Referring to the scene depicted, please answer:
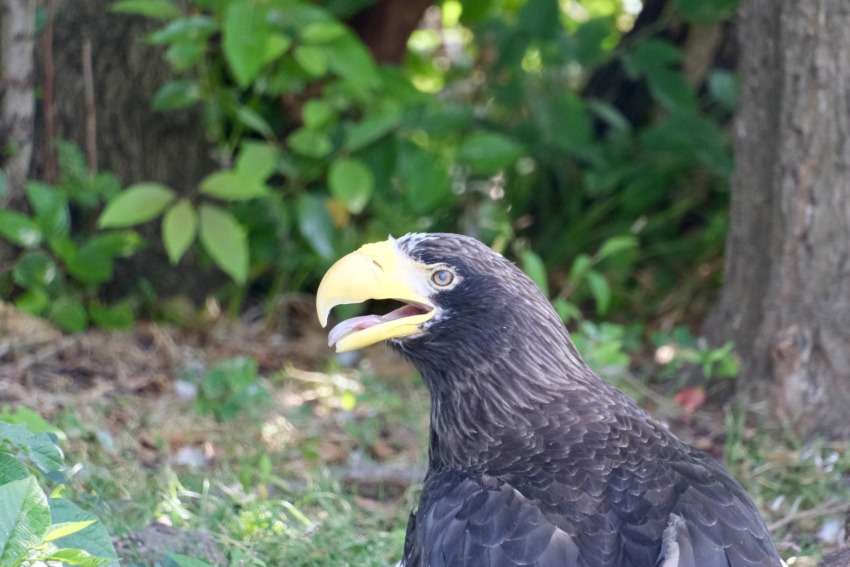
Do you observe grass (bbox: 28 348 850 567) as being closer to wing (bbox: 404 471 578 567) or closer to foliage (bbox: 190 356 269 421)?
foliage (bbox: 190 356 269 421)

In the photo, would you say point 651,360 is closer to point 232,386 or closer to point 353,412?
point 353,412

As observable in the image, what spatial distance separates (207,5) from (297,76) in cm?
53

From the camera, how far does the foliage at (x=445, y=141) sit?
481 cm

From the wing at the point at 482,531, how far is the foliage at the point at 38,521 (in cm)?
69

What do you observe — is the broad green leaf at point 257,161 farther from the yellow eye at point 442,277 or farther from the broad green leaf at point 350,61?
the yellow eye at point 442,277

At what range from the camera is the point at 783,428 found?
13.7ft

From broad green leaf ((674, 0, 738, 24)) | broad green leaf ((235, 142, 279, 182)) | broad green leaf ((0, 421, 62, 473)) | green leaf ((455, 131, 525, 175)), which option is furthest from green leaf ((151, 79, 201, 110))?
broad green leaf ((0, 421, 62, 473))

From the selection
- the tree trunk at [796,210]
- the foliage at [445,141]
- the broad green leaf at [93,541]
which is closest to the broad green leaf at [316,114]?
the foliage at [445,141]

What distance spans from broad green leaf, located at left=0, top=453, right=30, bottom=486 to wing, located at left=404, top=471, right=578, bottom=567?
0.88 m

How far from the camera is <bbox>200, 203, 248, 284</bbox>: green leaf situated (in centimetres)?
477

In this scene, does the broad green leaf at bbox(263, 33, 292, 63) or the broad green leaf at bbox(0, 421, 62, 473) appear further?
the broad green leaf at bbox(263, 33, 292, 63)

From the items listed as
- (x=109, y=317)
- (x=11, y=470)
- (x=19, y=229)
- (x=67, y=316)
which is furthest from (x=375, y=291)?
(x=109, y=317)

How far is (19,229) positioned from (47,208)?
162mm

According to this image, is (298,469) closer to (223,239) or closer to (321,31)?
(223,239)
